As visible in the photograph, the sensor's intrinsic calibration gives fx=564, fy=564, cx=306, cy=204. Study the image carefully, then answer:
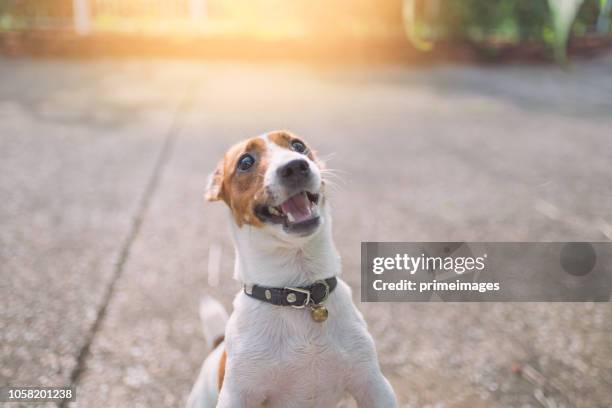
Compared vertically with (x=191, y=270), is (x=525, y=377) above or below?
above

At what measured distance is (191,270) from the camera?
3.50 metres

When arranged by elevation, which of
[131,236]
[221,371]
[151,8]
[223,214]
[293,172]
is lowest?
[151,8]

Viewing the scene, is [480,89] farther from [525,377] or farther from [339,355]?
[339,355]

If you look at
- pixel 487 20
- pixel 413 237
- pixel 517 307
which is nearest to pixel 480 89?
pixel 487 20

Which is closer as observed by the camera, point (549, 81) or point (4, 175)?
point (4, 175)

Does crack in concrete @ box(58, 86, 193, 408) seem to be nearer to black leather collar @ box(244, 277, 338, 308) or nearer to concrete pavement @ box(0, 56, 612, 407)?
concrete pavement @ box(0, 56, 612, 407)

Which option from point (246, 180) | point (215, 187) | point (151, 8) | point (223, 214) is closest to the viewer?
point (246, 180)

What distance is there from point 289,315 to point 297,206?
38 cm

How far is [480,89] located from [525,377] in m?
7.80

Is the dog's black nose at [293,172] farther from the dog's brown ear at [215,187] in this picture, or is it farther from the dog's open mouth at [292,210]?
the dog's brown ear at [215,187]

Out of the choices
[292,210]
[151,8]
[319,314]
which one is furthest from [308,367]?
[151,8]

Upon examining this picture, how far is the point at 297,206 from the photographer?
195 centimetres

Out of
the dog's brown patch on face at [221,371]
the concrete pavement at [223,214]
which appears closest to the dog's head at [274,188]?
the dog's brown patch on face at [221,371]

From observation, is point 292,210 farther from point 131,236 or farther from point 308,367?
point 131,236
